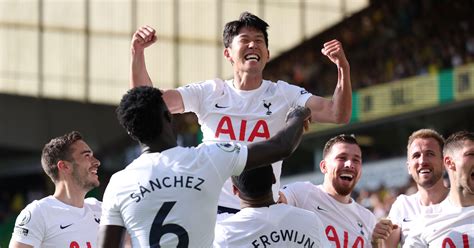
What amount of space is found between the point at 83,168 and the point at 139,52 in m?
1.74

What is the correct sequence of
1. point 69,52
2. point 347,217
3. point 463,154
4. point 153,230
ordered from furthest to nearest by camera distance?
point 69,52, point 347,217, point 463,154, point 153,230

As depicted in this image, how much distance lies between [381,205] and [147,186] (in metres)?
13.9

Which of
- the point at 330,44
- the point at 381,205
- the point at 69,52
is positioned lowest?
the point at 381,205

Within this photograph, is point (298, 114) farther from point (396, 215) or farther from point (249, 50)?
point (396, 215)

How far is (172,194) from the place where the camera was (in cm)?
564

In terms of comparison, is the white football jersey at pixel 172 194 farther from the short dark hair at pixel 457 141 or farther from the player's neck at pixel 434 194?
the player's neck at pixel 434 194

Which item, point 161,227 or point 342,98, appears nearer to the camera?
point 161,227

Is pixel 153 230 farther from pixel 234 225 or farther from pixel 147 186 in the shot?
pixel 234 225

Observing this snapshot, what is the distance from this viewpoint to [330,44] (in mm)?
7277

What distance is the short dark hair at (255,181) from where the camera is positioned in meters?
6.21

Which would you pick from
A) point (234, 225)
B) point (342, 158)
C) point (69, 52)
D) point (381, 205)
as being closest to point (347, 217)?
point (342, 158)

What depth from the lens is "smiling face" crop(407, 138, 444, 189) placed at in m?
8.24

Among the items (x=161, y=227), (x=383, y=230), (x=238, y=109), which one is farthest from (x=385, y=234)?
(x=161, y=227)

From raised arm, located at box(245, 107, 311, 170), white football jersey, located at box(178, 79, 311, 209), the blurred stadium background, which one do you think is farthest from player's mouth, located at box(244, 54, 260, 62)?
the blurred stadium background
